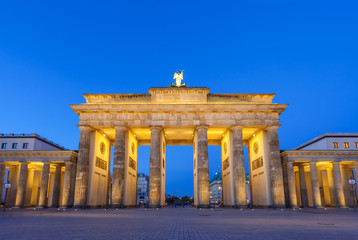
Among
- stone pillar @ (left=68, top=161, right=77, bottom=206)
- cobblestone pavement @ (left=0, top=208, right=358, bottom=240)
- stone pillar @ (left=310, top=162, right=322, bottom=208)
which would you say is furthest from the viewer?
stone pillar @ (left=68, top=161, right=77, bottom=206)

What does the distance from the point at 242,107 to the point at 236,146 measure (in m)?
6.12

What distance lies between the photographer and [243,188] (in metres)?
37.5

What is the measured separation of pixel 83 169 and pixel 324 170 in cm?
4501

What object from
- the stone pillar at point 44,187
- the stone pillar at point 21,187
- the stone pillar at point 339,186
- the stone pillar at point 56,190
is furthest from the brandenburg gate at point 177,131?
the stone pillar at point 21,187

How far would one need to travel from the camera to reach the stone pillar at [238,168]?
1463 inches

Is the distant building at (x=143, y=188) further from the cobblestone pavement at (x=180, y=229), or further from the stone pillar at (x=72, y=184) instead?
the cobblestone pavement at (x=180, y=229)

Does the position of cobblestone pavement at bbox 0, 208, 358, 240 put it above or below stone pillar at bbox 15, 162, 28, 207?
below

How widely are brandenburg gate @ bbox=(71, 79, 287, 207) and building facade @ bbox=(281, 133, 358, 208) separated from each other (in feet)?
12.6

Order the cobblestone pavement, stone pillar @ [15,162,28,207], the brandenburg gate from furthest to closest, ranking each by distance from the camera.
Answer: stone pillar @ [15,162,28,207]
the brandenburg gate
the cobblestone pavement

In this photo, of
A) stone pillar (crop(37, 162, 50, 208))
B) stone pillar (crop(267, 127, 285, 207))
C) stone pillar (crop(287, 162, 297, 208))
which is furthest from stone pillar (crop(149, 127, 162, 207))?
stone pillar (crop(287, 162, 297, 208))

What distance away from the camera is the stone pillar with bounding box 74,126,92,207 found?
37719mm

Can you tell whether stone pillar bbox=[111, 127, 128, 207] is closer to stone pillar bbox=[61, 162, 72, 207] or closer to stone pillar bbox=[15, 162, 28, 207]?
stone pillar bbox=[61, 162, 72, 207]

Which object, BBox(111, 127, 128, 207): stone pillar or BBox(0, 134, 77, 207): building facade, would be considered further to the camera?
BBox(0, 134, 77, 207): building facade

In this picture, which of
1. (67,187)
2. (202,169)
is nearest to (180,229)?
(202,169)
